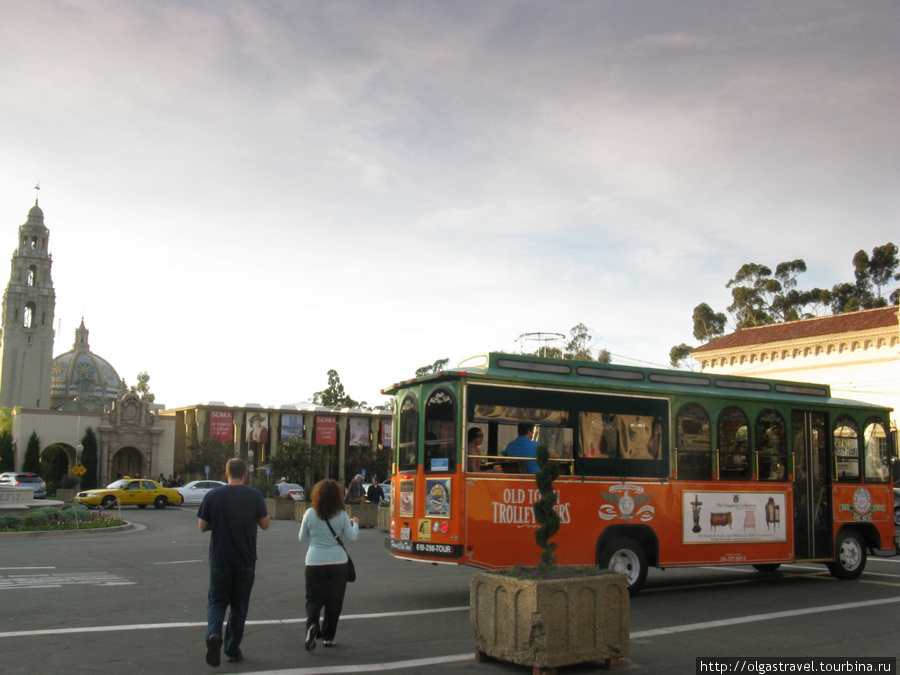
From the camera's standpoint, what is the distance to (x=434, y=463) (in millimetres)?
11352

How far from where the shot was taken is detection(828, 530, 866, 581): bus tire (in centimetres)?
1428

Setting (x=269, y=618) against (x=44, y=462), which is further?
(x=44, y=462)

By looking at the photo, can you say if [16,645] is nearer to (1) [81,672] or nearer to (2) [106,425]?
(1) [81,672]

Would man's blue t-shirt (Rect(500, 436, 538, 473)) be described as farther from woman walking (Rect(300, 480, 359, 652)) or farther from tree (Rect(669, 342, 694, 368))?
tree (Rect(669, 342, 694, 368))

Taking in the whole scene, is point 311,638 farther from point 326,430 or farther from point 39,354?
point 39,354

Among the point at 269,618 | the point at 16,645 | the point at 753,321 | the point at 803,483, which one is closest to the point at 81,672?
the point at 16,645

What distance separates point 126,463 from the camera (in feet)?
232

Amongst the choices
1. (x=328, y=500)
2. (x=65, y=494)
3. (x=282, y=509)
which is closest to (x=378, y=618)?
(x=328, y=500)

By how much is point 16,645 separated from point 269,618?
2738 mm

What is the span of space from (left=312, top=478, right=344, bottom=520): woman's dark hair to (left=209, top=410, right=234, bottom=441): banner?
61.0 metres

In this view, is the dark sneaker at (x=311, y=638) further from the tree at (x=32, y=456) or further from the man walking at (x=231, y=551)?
the tree at (x=32, y=456)

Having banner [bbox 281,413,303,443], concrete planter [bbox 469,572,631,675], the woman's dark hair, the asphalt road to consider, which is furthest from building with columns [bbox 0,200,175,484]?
concrete planter [bbox 469,572,631,675]

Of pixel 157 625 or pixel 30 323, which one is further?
pixel 30 323

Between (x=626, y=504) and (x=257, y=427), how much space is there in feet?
200
